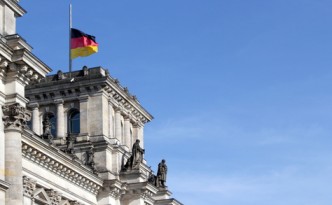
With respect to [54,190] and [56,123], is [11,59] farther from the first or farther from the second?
[56,123]

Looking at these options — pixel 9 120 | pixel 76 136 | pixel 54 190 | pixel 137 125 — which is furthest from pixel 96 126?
pixel 9 120

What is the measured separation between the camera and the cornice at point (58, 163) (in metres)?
46.9

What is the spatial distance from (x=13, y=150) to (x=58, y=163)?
11898mm

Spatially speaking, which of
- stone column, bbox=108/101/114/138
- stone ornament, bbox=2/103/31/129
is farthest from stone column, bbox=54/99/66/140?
stone ornament, bbox=2/103/31/129

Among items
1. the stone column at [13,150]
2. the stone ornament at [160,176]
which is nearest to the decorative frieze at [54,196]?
the stone column at [13,150]

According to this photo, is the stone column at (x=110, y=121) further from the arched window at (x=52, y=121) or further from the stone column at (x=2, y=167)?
Answer: the stone column at (x=2, y=167)

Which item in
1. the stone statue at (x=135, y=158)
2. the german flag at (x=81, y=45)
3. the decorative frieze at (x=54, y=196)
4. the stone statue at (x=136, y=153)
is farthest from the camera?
the german flag at (x=81, y=45)

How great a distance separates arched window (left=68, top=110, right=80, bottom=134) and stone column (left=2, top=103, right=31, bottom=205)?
21129mm

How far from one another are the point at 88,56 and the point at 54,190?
13579 mm

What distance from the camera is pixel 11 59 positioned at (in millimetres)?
39062

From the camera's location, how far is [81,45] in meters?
60.8

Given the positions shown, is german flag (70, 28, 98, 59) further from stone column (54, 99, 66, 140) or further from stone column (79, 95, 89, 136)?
stone column (54, 99, 66, 140)

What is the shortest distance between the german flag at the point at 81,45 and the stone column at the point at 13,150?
21.3 metres

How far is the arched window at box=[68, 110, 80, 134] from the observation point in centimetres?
6102
